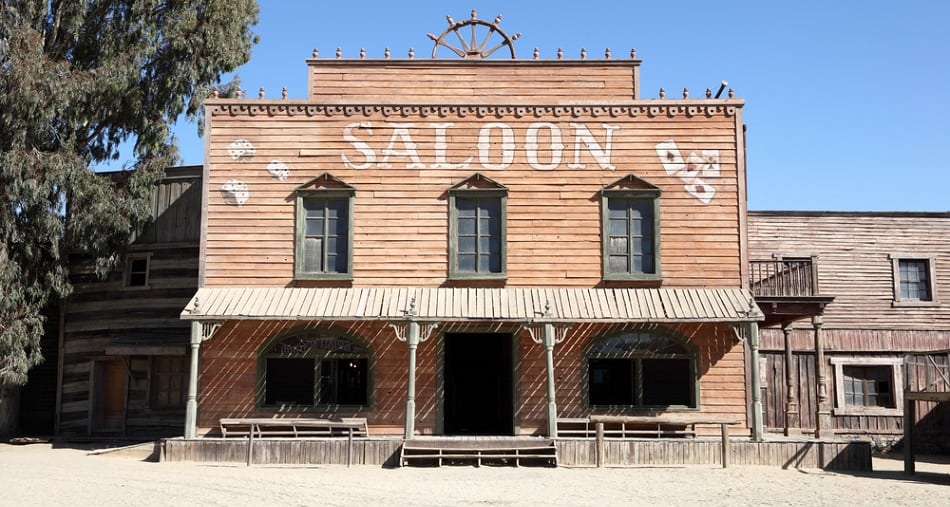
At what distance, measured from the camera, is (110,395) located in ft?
68.5

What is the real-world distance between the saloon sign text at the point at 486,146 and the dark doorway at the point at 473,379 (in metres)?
3.73

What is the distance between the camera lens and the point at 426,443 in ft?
50.3

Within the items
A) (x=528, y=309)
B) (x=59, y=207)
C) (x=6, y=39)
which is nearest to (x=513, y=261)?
(x=528, y=309)

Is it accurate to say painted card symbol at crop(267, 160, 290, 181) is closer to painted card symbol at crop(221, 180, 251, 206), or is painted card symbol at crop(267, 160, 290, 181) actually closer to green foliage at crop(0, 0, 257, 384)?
painted card symbol at crop(221, 180, 251, 206)

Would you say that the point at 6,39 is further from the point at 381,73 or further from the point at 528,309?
the point at 528,309

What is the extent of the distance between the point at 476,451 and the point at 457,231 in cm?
441

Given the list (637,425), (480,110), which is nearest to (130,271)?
(480,110)

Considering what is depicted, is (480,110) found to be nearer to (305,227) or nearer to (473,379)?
(305,227)

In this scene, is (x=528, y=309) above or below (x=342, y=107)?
below

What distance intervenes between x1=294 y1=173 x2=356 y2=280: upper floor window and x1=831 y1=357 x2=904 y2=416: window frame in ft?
43.7

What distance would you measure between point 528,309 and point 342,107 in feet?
18.2

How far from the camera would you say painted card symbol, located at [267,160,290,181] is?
58.0 ft

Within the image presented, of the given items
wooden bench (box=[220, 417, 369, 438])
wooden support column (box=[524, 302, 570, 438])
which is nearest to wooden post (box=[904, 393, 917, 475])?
wooden support column (box=[524, 302, 570, 438])

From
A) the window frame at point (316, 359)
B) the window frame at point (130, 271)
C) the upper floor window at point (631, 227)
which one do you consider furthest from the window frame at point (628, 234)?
the window frame at point (130, 271)
